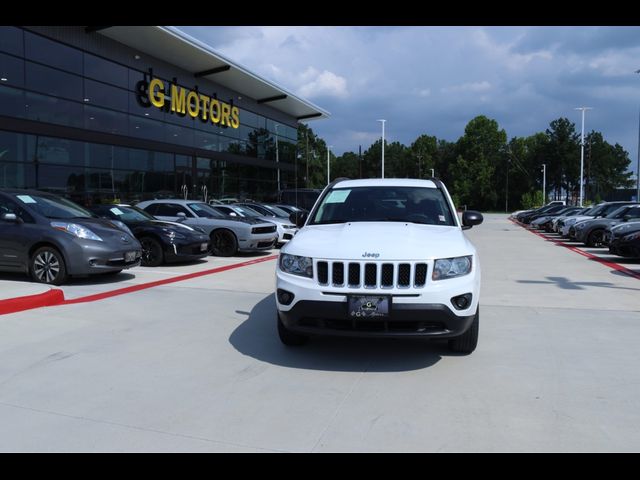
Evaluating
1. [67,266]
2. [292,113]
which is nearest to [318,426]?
[67,266]

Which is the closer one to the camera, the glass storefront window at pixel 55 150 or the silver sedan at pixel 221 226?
the silver sedan at pixel 221 226

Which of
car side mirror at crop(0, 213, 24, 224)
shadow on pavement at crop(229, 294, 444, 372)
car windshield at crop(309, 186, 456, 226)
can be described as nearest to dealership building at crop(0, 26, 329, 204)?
→ car side mirror at crop(0, 213, 24, 224)

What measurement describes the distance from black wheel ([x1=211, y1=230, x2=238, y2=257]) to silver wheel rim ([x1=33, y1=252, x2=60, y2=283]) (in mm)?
5741

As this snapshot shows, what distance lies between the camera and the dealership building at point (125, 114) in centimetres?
1808

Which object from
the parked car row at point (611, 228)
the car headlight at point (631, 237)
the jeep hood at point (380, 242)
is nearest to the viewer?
the jeep hood at point (380, 242)

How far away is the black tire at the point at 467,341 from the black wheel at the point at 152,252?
8.11m

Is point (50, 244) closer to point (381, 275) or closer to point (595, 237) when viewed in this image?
point (381, 275)

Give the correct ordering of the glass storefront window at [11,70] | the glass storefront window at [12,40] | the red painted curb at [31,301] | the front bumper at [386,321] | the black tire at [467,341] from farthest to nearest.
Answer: the glass storefront window at [11,70], the glass storefront window at [12,40], the red painted curb at [31,301], the black tire at [467,341], the front bumper at [386,321]

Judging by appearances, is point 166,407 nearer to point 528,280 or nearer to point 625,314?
point 625,314

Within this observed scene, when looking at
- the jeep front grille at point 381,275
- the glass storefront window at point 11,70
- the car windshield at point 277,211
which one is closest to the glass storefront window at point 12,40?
the glass storefront window at point 11,70

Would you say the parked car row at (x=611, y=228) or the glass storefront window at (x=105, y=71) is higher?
the glass storefront window at (x=105, y=71)

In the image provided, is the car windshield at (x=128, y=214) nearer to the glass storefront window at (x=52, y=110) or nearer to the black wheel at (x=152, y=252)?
the black wheel at (x=152, y=252)

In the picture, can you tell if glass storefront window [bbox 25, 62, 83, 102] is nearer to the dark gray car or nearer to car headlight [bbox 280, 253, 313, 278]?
the dark gray car

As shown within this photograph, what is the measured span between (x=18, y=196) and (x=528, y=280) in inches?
372
